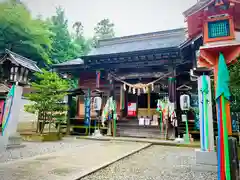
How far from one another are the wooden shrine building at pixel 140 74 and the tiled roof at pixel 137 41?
7 cm

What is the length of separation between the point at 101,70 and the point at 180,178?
8.43 metres

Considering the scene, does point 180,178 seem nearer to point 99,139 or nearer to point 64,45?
point 99,139

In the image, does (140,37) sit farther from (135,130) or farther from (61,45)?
(61,45)

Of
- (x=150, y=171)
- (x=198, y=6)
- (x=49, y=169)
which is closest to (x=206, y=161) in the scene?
(x=150, y=171)

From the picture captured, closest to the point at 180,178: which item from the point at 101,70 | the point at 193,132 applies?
the point at 193,132

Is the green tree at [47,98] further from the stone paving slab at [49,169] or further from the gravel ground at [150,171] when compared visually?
the gravel ground at [150,171]

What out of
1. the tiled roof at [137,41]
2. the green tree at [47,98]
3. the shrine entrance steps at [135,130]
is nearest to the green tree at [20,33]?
the tiled roof at [137,41]

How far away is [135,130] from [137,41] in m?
7.51

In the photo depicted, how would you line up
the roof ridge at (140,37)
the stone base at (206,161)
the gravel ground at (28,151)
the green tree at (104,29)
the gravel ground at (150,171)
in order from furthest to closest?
the green tree at (104,29) < the roof ridge at (140,37) < the gravel ground at (28,151) < the stone base at (206,161) < the gravel ground at (150,171)

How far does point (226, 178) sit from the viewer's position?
2648mm

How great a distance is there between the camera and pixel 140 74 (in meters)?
10.1

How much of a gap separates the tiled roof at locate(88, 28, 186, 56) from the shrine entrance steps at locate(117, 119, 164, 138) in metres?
4.96

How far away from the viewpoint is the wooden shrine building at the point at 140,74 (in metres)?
9.14

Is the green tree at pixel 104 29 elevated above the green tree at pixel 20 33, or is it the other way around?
the green tree at pixel 104 29
